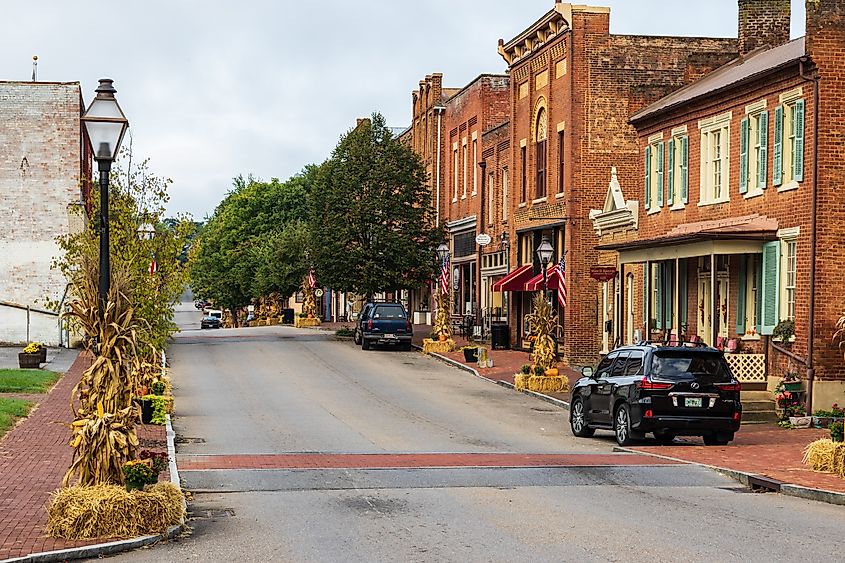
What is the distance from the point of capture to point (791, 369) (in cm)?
2686

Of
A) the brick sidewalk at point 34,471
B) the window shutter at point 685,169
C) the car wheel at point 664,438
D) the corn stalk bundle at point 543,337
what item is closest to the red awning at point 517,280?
the corn stalk bundle at point 543,337

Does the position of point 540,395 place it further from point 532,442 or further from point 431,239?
point 431,239

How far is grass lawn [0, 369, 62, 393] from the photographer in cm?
2920

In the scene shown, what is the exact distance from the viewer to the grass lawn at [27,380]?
29203mm

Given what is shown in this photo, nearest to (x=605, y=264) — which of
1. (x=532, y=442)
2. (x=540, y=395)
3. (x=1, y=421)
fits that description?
(x=540, y=395)

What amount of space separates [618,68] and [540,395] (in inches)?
546

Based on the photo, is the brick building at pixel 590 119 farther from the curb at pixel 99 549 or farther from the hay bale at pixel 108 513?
the curb at pixel 99 549

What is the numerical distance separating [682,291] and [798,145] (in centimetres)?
783

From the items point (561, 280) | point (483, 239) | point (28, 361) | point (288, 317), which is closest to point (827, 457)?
point (561, 280)

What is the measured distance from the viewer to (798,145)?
2689cm

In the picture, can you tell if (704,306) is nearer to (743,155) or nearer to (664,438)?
(743,155)

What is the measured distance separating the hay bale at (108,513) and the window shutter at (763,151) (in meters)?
19.3

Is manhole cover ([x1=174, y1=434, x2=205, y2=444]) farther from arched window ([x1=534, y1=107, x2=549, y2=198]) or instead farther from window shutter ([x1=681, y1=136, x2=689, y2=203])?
arched window ([x1=534, y1=107, x2=549, y2=198])

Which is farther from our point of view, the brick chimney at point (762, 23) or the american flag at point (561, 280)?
the american flag at point (561, 280)
